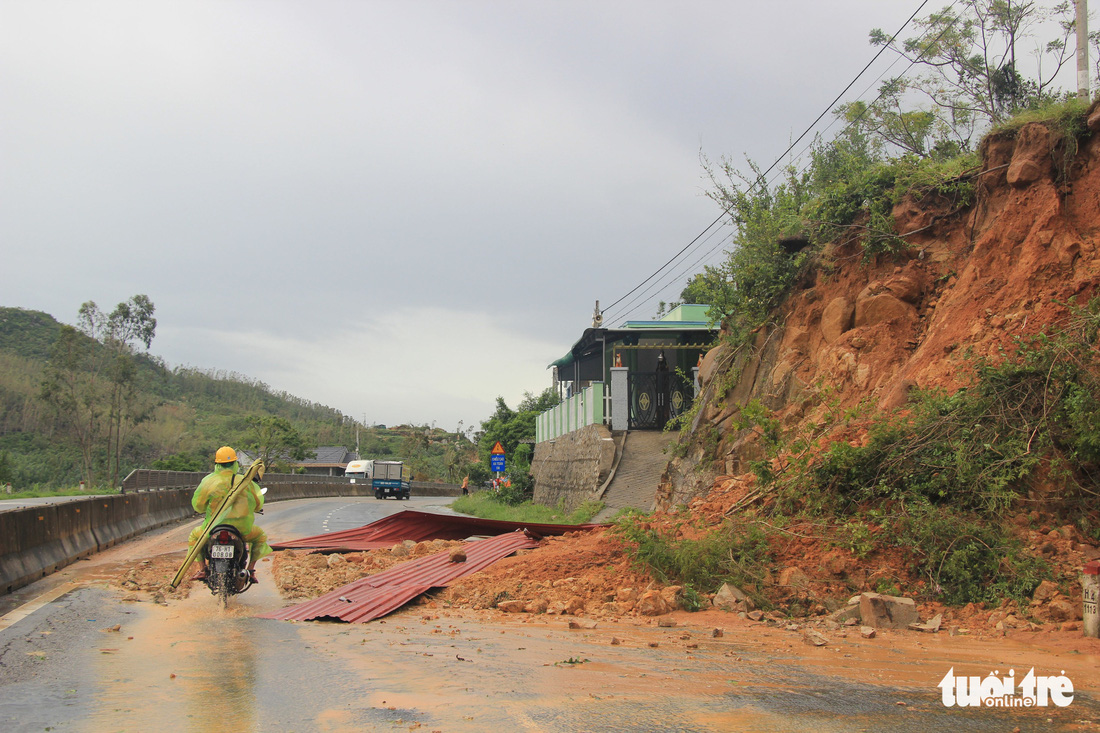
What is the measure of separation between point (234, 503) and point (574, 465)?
18.0 m

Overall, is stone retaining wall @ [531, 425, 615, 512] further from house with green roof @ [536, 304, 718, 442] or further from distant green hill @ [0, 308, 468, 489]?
distant green hill @ [0, 308, 468, 489]

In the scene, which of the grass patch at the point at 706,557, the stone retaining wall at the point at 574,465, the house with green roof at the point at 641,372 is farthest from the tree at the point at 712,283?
the grass patch at the point at 706,557

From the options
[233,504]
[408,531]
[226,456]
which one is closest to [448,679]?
[233,504]

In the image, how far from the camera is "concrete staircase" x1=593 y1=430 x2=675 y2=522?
70.4ft

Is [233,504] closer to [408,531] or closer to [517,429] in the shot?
[408,531]

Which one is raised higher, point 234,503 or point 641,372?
point 641,372

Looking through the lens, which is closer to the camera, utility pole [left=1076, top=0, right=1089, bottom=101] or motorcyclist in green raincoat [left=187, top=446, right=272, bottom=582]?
motorcyclist in green raincoat [left=187, top=446, right=272, bottom=582]

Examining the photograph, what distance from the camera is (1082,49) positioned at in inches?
492

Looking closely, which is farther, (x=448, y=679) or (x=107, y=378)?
(x=107, y=378)

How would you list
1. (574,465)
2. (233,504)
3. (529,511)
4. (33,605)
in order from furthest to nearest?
(529,511) → (574,465) → (233,504) → (33,605)

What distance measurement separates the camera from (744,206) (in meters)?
19.5

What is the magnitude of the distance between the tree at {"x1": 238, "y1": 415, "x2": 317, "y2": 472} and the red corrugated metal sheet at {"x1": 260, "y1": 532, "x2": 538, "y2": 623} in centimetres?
5860

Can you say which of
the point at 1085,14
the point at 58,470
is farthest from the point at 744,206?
the point at 58,470

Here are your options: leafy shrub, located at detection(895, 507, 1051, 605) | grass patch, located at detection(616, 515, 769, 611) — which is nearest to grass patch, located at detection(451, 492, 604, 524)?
grass patch, located at detection(616, 515, 769, 611)
